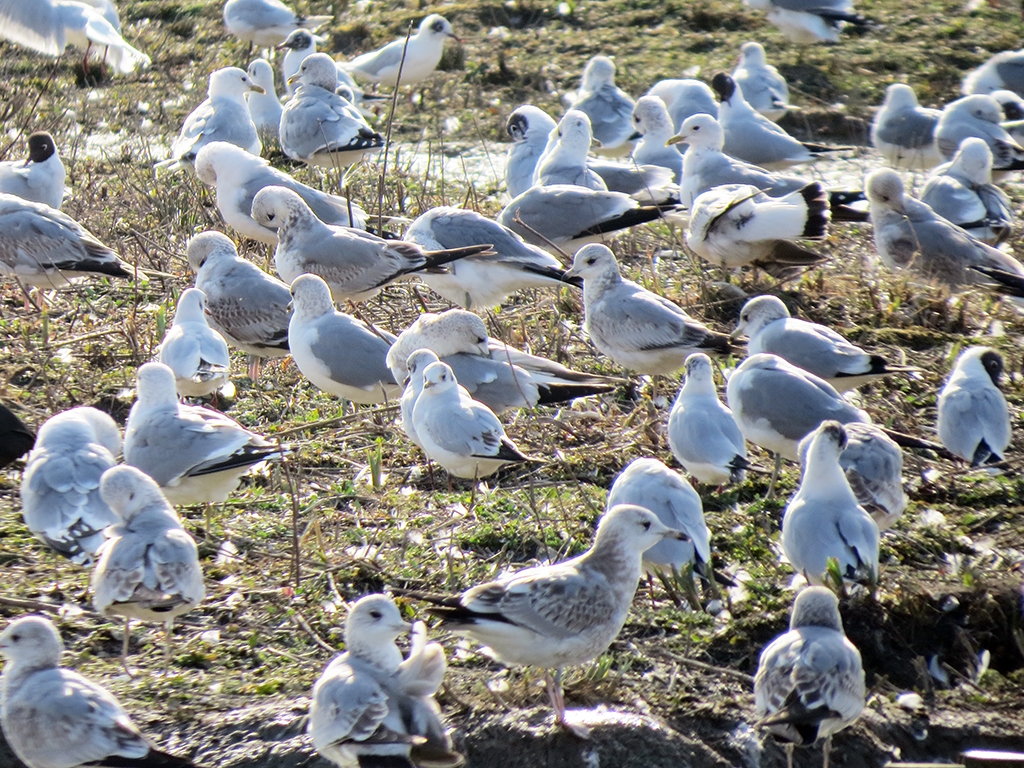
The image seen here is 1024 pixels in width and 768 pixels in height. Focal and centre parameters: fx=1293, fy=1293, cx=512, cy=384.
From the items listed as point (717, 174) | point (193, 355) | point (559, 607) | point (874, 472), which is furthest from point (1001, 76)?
point (559, 607)

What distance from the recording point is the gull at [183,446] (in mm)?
5055

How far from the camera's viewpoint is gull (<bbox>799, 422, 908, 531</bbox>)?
4.97m

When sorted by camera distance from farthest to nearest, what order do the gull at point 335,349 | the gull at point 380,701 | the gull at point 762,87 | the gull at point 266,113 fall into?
the gull at point 266,113
the gull at point 762,87
the gull at point 335,349
the gull at point 380,701

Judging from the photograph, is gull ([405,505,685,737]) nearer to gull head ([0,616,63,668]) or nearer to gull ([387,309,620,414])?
gull head ([0,616,63,668])

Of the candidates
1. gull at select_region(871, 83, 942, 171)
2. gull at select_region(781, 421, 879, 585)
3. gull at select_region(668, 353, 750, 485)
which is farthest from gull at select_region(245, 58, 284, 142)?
gull at select_region(781, 421, 879, 585)

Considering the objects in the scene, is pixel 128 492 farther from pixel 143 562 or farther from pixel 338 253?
pixel 338 253

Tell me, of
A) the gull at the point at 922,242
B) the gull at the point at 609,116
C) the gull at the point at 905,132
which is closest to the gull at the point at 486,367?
the gull at the point at 922,242

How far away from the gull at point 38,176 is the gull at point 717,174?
4232mm

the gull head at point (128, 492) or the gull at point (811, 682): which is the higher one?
the gull head at point (128, 492)

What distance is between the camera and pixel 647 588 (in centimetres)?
493

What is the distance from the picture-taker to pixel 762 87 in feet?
37.6

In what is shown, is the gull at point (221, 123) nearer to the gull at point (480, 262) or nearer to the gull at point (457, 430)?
the gull at point (480, 262)

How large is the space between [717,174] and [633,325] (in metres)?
2.52

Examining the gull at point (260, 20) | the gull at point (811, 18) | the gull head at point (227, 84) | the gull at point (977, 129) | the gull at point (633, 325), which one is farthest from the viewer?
the gull at point (260, 20)
